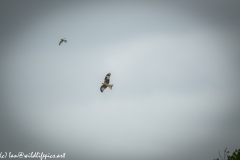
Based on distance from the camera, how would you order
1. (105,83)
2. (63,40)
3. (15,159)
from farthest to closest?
(15,159)
(63,40)
(105,83)

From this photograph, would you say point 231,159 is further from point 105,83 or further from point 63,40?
point 63,40

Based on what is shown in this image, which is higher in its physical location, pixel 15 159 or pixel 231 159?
pixel 15 159

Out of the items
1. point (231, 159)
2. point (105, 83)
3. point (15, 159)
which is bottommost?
point (231, 159)

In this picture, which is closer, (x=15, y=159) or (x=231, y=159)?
(x=231, y=159)

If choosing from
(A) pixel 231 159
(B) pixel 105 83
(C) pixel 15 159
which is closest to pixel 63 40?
(B) pixel 105 83

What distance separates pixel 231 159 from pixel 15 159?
79.7 metres

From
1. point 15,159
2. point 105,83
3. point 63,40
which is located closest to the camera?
point 105,83

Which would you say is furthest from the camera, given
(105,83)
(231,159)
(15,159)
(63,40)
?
(15,159)

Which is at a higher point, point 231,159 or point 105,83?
point 105,83

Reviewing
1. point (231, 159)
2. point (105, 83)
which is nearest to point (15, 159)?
point (105, 83)

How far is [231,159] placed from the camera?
54.1 feet

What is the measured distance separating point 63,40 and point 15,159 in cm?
6358

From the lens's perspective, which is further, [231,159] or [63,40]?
[63,40]

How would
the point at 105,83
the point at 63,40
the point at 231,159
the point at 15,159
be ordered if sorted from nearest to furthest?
the point at 231,159 < the point at 105,83 < the point at 63,40 < the point at 15,159
